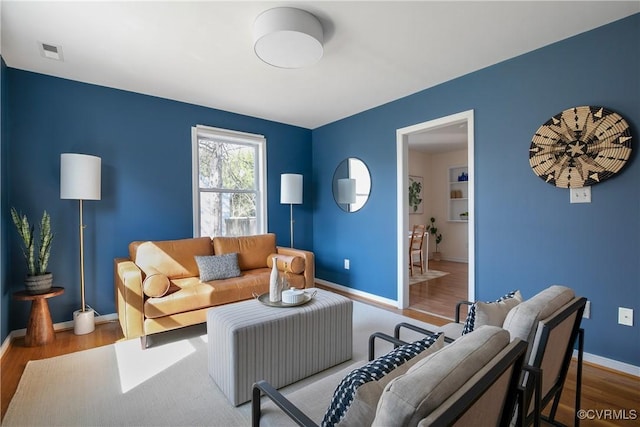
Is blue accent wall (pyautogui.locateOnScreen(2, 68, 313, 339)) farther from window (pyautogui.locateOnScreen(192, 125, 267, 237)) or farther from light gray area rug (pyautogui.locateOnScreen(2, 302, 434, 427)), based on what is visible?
light gray area rug (pyautogui.locateOnScreen(2, 302, 434, 427))

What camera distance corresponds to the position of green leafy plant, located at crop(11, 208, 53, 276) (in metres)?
2.59

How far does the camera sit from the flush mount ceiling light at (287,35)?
1.95m

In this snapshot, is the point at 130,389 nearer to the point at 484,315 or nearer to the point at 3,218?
the point at 3,218

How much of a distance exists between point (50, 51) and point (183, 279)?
225 centimetres

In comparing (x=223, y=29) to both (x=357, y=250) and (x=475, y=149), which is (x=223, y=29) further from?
(x=357, y=250)

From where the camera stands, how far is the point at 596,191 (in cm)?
219

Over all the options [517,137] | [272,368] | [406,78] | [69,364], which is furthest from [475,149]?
[69,364]

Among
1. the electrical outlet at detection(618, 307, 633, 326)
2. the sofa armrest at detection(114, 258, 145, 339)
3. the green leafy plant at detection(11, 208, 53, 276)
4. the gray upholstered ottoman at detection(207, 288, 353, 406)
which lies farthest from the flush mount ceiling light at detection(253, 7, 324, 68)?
the electrical outlet at detection(618, 307, 633, 326)

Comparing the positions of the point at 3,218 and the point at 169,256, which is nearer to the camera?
the point at 3,218

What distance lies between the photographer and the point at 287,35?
201 centimetres

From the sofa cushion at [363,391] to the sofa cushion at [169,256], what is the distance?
2581 mm

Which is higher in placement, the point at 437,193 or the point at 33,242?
the point at 437,193

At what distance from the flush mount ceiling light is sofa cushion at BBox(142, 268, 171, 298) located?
6.63 feet

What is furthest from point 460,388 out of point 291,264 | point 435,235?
point 435,235
